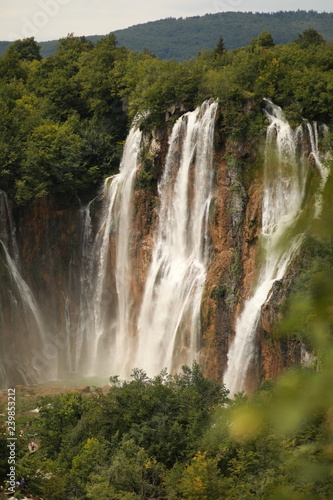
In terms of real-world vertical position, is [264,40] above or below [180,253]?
above

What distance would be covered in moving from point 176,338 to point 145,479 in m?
12.8

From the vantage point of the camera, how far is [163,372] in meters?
25.4

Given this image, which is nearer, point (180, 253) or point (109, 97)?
point (180, 253)

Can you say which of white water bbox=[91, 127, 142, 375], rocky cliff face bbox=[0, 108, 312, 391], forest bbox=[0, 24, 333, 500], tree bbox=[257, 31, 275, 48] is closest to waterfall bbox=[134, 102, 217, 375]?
rocky cliff face bbox=[0, 108, 312, 391]

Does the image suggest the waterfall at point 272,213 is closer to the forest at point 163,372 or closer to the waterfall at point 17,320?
the forest at point 163,372

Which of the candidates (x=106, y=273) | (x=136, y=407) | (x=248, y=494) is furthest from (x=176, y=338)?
(x=248, y=494)

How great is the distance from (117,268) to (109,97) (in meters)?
11.0

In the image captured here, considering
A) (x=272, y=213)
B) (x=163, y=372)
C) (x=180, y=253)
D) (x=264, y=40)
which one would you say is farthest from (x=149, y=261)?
(x=264, y=40)

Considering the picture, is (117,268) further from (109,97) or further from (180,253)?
(109,97)

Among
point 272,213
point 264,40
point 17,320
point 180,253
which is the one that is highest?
point 264,40

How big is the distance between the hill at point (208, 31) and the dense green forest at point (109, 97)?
62.1 meters

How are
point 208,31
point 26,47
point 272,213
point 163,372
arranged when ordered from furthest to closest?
point 208,31
point 26,47
point 272,213
point 163,372

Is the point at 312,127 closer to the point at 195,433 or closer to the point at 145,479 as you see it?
the point at 195,433

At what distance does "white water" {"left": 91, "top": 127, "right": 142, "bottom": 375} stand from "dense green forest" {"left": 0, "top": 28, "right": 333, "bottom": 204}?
147 centimetres
